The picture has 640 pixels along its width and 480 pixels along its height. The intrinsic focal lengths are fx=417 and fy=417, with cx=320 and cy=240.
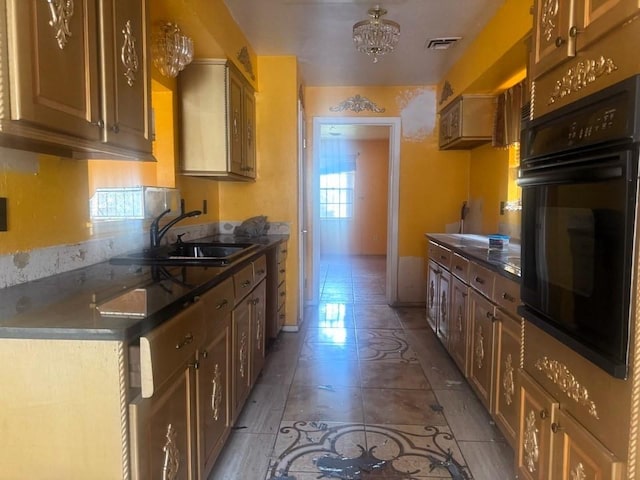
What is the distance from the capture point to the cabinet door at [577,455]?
0.99 metres

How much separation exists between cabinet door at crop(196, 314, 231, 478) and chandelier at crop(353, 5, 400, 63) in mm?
2022

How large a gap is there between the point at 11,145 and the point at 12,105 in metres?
0.44

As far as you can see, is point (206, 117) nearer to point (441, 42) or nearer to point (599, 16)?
point (441, 42)

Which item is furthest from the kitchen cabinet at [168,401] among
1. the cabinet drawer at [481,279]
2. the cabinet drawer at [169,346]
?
the cabinet drawer at [481,279]

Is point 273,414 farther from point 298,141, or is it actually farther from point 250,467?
point 298,141

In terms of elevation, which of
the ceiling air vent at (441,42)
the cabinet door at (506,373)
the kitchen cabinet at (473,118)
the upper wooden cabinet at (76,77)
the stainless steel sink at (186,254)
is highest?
the ceiling air vent at (441,42)

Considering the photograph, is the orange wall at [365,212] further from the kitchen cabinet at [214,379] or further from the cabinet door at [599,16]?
the cabinet door at [599,16]

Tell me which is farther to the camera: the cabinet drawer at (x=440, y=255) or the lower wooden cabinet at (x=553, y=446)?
the cabinet drawer at (x=440, y=255)

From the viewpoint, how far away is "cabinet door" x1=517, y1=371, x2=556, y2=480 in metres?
1.29

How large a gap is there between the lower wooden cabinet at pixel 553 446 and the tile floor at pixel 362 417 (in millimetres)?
A: 521

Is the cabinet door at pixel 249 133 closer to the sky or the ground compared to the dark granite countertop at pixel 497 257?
closer to the sky

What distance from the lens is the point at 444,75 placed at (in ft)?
14.1

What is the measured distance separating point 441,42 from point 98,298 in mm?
3240

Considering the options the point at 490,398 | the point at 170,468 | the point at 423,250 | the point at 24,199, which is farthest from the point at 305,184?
the point at 170,468
